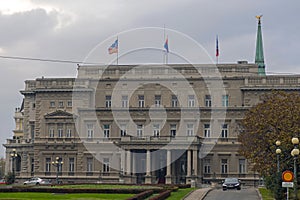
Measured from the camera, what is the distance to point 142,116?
104m

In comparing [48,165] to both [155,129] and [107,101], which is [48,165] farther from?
[155,129]

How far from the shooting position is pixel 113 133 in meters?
104

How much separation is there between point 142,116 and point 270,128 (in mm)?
39851

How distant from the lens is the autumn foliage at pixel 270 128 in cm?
6353

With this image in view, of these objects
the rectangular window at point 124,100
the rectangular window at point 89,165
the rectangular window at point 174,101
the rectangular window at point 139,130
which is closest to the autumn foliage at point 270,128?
the rectangular window at point 139,130

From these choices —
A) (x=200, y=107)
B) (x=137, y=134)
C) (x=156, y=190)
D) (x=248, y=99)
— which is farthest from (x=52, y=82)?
(x=156, y=190)

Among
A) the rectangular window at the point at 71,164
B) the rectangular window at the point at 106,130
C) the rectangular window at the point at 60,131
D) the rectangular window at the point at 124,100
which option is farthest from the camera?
the rectangular window at the point at 124,100

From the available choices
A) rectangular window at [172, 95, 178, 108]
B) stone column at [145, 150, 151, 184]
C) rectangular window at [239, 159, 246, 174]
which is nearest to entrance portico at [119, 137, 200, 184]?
stone column at [145, 150, 151, 184]

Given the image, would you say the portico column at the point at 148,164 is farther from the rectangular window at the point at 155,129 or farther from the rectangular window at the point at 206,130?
the rectangular window at the point at 206,130

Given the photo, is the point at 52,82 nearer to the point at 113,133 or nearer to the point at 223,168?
the point at 113,133

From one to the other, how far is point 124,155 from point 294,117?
36.6m

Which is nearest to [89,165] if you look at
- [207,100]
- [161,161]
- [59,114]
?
[59,114]

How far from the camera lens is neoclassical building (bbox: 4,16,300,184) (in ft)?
329

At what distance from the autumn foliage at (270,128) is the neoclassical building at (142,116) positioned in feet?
97.3
